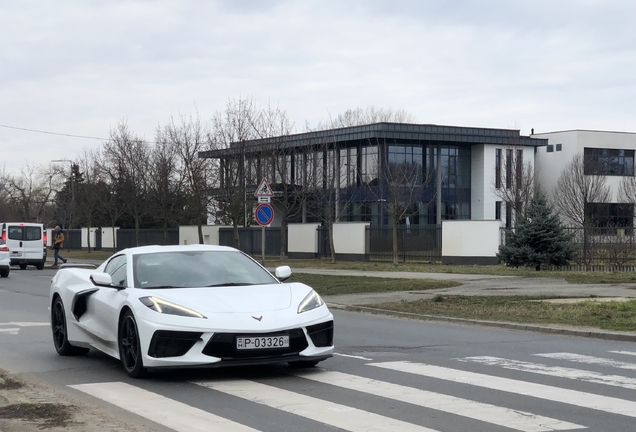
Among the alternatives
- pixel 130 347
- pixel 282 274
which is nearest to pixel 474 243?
pixel 282 274

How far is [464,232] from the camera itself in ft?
129

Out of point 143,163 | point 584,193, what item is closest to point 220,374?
point 143,163

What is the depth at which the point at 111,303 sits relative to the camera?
9.67 meters

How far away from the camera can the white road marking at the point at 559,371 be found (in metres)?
9.00

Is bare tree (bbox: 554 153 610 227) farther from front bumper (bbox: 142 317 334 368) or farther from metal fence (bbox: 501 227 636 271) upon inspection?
front bumper (bbox: 142 317 334 368)

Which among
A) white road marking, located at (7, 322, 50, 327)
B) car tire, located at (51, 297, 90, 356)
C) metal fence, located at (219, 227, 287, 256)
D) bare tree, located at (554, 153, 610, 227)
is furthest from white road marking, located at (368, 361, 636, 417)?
bare tree, located at (554, 153, 610, 227)

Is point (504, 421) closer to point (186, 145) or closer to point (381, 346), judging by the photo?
point (381, 346)

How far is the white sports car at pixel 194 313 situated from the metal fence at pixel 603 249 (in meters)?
24.2

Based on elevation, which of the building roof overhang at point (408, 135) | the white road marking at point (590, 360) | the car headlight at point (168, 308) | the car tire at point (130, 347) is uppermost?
the building roof overhang at point (408, 135)

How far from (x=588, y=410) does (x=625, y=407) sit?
14.6 inches

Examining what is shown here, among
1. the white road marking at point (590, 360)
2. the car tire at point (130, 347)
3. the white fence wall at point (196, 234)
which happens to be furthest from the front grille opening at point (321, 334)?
the white fence wall at point (196, 234)

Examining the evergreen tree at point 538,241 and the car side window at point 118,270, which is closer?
the car side window at point 118,270

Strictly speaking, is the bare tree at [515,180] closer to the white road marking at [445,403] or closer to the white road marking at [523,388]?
the white road marking at [523,388]

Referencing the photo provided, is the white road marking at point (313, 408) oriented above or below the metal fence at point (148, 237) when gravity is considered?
below
